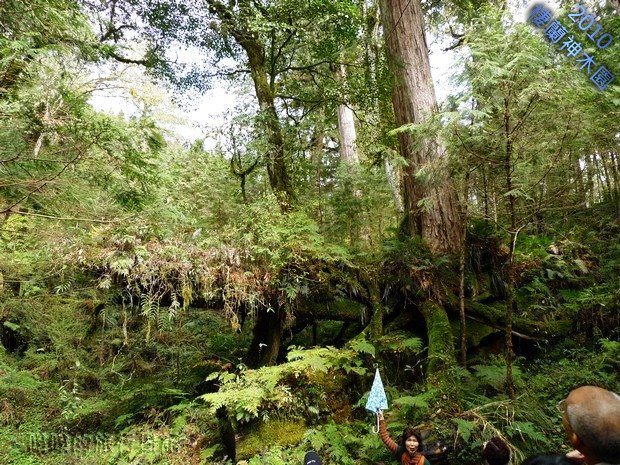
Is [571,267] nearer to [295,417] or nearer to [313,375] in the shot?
[313,375]

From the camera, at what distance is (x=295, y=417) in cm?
579

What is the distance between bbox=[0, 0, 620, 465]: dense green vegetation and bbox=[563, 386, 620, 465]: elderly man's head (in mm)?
2830

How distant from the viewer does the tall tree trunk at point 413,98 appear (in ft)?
25.2

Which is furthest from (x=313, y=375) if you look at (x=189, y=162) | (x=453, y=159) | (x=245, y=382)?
(x=189, y=162)

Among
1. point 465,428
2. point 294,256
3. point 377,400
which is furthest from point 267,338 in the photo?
point 465,428

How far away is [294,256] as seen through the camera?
22.9ft

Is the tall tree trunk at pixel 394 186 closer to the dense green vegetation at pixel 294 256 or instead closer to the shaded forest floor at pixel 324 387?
the dense green vegetation at pixel 294 256

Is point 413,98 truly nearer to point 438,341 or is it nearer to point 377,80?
point 377,80

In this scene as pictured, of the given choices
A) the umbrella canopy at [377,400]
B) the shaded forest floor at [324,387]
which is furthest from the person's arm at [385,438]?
the shaded forest floor at [324,387]

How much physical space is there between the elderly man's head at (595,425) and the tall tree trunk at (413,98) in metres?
5.88

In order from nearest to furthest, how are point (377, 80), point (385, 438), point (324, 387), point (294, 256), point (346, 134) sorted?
point (385, 438) < point (324, 387) < point (294, 256) < point (377, 80) < point (346, 134)

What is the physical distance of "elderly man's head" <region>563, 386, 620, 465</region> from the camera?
170 centimetres

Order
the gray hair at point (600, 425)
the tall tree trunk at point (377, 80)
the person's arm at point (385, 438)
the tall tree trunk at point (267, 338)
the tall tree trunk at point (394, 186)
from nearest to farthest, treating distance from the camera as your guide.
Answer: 1. the gray hair at point (600, 425)
2. the person's arm at point (385, 438)
3. the tall tree trunk at point (267, 338)
4. the tall tree trunk at point (377, 80)
5. the tall tree trunk at point (394, 186)

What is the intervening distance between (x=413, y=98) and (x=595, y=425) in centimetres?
743
